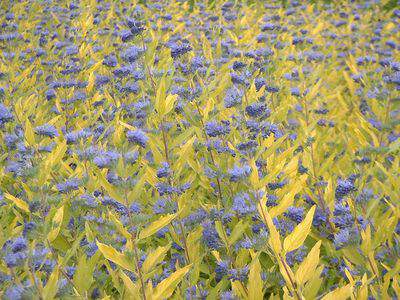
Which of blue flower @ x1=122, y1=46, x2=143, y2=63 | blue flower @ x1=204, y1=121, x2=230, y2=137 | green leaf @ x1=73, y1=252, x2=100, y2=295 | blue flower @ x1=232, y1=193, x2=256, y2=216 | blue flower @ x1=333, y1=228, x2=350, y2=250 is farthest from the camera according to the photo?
blue flower @ x1=122, y1=46, x2=143, y2=63

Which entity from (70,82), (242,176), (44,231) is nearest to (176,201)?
(242,176)

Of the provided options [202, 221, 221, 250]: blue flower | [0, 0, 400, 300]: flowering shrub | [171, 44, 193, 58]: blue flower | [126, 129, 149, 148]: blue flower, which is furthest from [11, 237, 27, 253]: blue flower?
[171, 44, 193, 58]: blue flower

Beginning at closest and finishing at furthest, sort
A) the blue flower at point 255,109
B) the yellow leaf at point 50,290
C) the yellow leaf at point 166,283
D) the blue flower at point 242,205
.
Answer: the yellow leaf at point 50,290 < the yellow leaf at point 166,283 < the blue flower at point 242,205 < the blue flower at point 255,109

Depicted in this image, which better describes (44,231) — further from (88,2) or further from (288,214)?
(88,2)

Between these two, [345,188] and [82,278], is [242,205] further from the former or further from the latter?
[82,278]

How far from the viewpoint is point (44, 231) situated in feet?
6.29

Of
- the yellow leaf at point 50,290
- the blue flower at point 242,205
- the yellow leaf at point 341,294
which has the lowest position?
the blue flower at point 242,205

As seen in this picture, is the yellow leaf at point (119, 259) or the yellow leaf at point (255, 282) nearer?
the yellow leaf at point (119, 259)

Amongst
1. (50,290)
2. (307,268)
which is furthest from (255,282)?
(50,290)

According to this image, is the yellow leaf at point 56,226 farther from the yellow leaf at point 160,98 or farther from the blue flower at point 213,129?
the blue flower at point 213,129

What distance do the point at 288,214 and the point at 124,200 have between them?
104cm

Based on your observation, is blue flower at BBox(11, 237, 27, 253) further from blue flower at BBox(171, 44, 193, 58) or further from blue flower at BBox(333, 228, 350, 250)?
blue flower at BBox(171, 44, 193, 58)

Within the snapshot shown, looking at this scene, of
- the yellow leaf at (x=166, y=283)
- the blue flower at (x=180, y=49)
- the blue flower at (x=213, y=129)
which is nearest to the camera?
the yellow leaf at (x=166, y=283)

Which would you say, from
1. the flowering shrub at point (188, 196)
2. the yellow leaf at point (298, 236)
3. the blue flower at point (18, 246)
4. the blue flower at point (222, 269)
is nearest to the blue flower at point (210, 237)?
the flowering shrub at point (188, 196)
